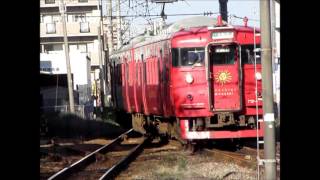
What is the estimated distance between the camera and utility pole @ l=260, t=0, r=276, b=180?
9523mm

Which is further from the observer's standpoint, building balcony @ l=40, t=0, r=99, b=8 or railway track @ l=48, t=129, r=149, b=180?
building balcony @ l=40, t=0, r=99, b=8

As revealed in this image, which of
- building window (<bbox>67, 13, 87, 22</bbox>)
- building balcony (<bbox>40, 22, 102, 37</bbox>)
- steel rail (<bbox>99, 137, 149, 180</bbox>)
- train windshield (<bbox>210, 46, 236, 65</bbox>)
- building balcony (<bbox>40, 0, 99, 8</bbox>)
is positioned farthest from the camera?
building window (<bbox>67, 13, 87, 22</bbox>)

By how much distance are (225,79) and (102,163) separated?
3766 millimetres

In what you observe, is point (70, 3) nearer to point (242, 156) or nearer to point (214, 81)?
point (214, 81)

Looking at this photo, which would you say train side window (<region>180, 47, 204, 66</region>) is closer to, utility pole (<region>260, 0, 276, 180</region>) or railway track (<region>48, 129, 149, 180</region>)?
railway track (<region>48, 129, 149, 180</region>)

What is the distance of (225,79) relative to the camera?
1647cm

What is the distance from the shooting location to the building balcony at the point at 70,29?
68.8 metres

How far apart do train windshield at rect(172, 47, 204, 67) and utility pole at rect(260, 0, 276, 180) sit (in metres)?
6.85

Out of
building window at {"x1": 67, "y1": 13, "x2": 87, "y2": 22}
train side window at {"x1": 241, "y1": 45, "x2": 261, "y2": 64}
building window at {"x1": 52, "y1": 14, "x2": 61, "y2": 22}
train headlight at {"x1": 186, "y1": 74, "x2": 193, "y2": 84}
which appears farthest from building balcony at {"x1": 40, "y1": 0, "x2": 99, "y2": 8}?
train side window at {"x1": 241, "y1": 45, "x2": 261, "y2": 64}

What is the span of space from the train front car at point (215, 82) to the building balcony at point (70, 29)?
53.2 m

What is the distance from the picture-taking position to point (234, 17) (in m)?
30.8

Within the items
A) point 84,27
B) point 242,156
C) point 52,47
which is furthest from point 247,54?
point 52,47
